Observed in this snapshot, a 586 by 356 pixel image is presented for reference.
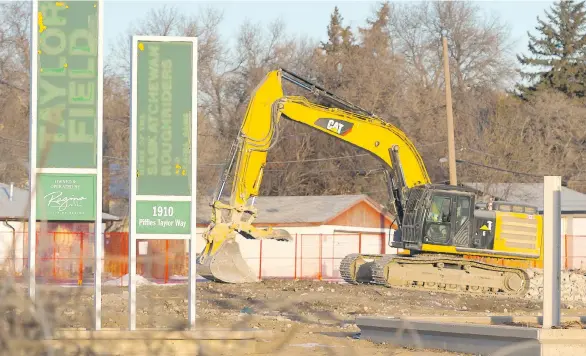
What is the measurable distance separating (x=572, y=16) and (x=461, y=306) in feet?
186

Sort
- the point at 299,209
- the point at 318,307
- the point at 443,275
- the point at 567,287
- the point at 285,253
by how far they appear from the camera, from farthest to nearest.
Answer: the point at 299,209, the point at 285,253, the point at 567,287, the point at 443,275, the point at 318,307

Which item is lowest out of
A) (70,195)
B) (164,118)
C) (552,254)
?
(552,254)

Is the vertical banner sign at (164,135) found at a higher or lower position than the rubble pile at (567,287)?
higher

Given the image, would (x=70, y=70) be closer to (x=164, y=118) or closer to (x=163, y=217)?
(x=164, y=118)

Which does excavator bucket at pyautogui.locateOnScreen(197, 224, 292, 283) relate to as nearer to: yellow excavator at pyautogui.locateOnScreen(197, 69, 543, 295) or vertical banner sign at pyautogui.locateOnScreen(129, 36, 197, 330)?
yellow excavator at pyautogui.locateOnScreen(197, 69, 543, 295)

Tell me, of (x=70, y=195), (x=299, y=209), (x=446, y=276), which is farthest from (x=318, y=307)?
(x=299, y=209)

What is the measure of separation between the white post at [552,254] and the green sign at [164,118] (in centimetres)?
471

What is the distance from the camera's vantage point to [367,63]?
6806cm

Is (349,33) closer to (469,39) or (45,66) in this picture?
(469,39)

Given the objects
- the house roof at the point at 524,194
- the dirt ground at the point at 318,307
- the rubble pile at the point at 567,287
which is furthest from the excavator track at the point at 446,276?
the house roof at the point at 524,194

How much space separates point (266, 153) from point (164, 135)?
14692 mm

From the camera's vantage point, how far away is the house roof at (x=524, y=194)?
5431cm

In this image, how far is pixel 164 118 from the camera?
1511 cm

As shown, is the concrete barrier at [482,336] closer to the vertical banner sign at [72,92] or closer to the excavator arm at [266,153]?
the vertical banner sign at [72,92]
